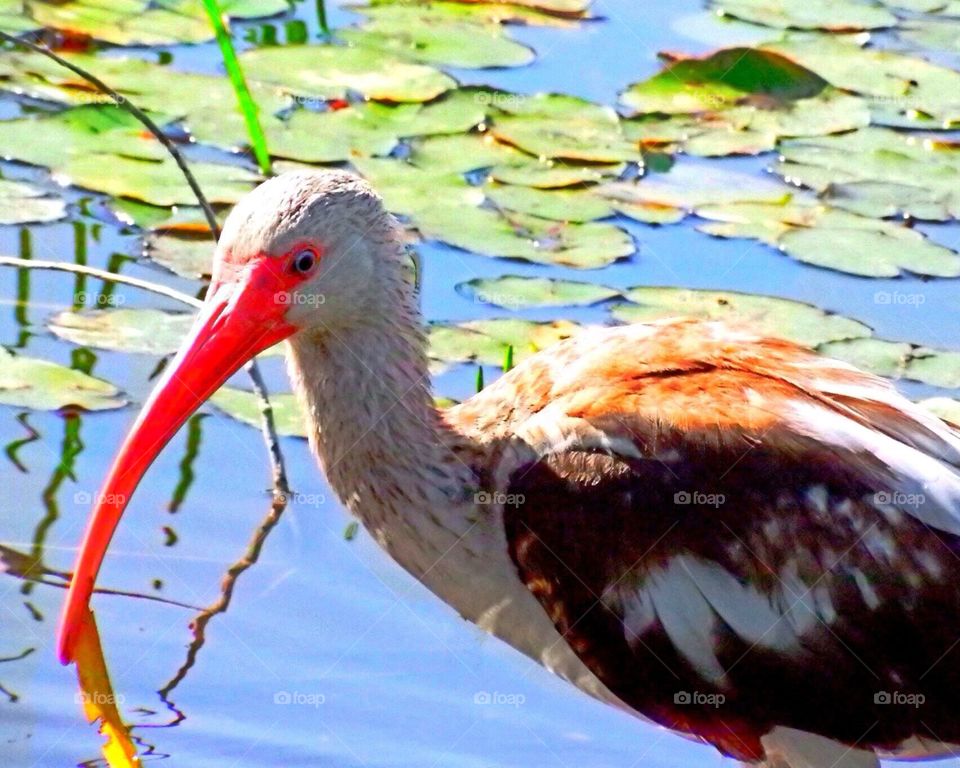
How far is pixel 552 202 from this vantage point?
24.0 feet

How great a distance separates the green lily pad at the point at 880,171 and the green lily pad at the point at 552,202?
2.96 ft

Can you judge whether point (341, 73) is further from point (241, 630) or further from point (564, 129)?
point (241, 630)

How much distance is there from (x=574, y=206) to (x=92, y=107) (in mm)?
1886

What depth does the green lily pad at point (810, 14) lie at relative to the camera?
29.9 ft

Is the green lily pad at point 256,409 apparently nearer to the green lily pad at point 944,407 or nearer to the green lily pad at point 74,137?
the green lily pad at point 74,137

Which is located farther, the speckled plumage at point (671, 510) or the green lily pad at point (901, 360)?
the green lily pad at point (901, 360)

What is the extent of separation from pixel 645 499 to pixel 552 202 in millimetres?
2863

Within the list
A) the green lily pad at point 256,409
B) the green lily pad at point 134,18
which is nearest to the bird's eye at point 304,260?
the green lily pad at point 256,409

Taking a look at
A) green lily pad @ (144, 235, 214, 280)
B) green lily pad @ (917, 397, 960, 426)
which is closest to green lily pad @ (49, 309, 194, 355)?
green lily pad @ (144, 235, 214, 280)

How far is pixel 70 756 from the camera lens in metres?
5.04

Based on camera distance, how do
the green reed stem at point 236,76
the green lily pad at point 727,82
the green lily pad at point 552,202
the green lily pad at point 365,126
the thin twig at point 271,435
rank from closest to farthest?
the thin twig at point 271,435 → the green reed stem at point 236,76 → the green lily pad at point 552,202 → the green lily pad at point 365,126 → the green lily pad at point 727,82

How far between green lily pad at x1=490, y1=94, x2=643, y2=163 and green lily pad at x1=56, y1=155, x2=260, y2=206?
3.77 ft

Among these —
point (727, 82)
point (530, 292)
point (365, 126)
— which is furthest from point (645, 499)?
point (727, 82)

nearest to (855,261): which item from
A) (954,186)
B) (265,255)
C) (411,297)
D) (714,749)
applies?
(954,186)
